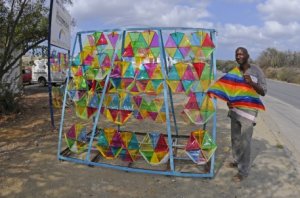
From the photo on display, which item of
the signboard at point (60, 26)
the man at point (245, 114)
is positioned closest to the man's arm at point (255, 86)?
the man at point (245, 114)

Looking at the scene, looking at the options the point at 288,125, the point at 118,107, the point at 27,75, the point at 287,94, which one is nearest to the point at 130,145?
the point at 118,107

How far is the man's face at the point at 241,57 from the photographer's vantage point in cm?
598

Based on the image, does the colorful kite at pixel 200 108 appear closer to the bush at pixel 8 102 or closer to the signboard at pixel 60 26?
the signboard at pixel 60 26

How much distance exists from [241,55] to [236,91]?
545 mm

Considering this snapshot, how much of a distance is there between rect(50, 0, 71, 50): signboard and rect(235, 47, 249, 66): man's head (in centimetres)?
425

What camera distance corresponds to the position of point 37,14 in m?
12.5

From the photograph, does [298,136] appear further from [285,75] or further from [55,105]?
[285,75]

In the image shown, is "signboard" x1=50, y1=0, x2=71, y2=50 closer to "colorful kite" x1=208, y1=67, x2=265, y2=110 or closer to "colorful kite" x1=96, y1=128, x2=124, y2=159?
"colorful kite" x1=96, y1=128, x2=124, y2=159

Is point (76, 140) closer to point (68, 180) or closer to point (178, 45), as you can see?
point (68, 180)

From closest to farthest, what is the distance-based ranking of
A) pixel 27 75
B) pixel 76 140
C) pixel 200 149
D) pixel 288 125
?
pixel 200 149
pixel 76 140
pixel 288 125
pixel 27 75

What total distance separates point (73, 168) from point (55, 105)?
27.4 feet

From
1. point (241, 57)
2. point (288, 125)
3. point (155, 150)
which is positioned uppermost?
point (241, 57)

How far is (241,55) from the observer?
5.97 meters

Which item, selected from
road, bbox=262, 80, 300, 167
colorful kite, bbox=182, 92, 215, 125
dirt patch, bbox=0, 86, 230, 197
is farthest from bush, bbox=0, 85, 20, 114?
road, bbox=262, 80, 300, 167
